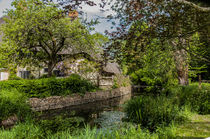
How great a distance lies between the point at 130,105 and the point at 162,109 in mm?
1679

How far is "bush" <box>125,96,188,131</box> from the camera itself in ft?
22.5

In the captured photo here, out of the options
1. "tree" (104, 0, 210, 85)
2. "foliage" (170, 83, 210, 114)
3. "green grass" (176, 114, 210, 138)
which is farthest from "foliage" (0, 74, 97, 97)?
"green grass" (176, 114, 210, 138)

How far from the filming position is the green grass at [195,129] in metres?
4.98

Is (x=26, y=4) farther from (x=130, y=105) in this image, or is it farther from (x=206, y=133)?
(x=206, y=133)

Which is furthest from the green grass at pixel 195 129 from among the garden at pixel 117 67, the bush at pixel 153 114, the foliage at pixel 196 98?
the foliage at pixel 196 98

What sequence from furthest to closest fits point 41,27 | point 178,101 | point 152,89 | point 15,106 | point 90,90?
1. point 152,89
2. point 90,90
3. point 41,27
4. point 178,101
5. point 15,106

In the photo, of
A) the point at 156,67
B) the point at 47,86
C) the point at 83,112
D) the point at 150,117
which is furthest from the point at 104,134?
the point at 47,86

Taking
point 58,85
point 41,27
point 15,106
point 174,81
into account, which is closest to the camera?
point 15,106

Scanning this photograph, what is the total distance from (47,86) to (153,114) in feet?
26.4

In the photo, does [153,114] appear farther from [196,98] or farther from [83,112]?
[83,112]

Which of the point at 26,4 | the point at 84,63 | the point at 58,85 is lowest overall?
the point at 58,85

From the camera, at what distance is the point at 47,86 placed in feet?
40.9

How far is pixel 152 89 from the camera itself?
23.1 meters

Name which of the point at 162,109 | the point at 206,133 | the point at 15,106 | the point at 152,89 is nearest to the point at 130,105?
the point at 162,109
